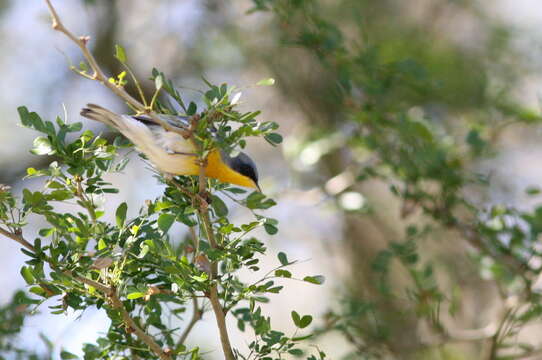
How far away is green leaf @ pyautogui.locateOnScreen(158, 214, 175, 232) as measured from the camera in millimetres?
1619

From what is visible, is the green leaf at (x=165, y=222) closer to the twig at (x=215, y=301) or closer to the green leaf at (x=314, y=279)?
the twig at (x=215, y=301)

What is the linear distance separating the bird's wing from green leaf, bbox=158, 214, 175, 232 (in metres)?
0.33

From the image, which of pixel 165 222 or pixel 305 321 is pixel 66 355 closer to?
pixel 165 222

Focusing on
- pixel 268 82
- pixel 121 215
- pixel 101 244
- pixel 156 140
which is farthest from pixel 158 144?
pixel 268 82

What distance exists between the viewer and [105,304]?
5.56 ft

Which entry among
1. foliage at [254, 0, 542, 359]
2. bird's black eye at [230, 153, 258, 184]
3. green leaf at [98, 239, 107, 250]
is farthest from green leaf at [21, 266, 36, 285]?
foliage at [254, 0, 542, 359]

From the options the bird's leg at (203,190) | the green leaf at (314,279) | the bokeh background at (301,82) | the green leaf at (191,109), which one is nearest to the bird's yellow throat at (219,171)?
the green leaf at (191,109)

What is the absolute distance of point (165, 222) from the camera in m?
1.63

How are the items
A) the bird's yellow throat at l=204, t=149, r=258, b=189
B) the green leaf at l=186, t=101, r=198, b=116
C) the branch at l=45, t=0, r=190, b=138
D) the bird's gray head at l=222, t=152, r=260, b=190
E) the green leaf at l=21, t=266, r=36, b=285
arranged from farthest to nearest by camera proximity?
the bird's gray head at l=222, t=152, r=260, b=190
the bird's yellow throat at l=204, t=149, r=258, b=189
the green leaf at l=186, t=101, r=198, b=116
the green leaf at l=21, t=266, r=36, b=285
the branch at l=45, t=0, r=190, b=138

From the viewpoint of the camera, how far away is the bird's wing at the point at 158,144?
1.95 meters

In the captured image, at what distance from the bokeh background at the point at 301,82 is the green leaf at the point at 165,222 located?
275cm

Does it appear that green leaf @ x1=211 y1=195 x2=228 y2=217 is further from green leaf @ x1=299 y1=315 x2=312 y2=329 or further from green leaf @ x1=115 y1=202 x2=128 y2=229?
green leaf @ x1=299 y1=315 x2=312 y2=329

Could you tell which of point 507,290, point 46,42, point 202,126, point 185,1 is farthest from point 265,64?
point 202,126

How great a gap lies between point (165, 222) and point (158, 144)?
0.48 m
